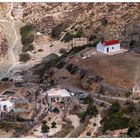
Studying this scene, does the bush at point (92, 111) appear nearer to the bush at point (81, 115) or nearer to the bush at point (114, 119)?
the bush at point (81, 115)

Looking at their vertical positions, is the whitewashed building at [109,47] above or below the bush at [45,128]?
above

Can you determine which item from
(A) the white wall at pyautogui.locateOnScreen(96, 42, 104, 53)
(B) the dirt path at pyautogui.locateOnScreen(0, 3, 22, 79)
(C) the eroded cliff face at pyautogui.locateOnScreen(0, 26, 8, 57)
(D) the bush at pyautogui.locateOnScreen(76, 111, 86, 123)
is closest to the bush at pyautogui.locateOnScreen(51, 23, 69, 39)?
(B) the dirt path at pyautogui.locateOnScreen(0, 3, 22, 79)

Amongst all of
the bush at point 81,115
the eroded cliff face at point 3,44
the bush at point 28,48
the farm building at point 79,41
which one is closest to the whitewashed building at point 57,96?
the bush at point 81,115

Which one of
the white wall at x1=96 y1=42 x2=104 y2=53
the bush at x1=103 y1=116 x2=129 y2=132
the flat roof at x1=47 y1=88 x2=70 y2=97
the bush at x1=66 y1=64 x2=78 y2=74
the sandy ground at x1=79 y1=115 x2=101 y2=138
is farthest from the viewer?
the white wall at x1=96 y1=42 x2=104 y2=53

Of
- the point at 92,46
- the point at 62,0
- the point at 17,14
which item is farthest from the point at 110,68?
the point at 17,14

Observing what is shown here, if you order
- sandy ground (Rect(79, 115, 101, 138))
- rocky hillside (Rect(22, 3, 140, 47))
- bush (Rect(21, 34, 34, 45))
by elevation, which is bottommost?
sandy ground (Rect(79, 115, 101, 138))

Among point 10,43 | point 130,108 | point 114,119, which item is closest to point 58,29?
point 10,43

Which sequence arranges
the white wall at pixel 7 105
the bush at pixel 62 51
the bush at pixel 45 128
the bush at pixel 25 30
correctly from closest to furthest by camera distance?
the bush at pixel 45 128 < the white wall at pixel 7 105 < the bush at pixel 62 51 < the bush at pixel 25 30

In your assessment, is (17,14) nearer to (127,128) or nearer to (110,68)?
(110,68)

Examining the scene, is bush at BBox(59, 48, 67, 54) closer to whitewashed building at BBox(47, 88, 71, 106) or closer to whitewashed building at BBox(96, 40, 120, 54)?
whitewashed building at BBox(96, 40, 120, 54)

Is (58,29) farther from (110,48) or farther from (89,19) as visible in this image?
(110,48)
